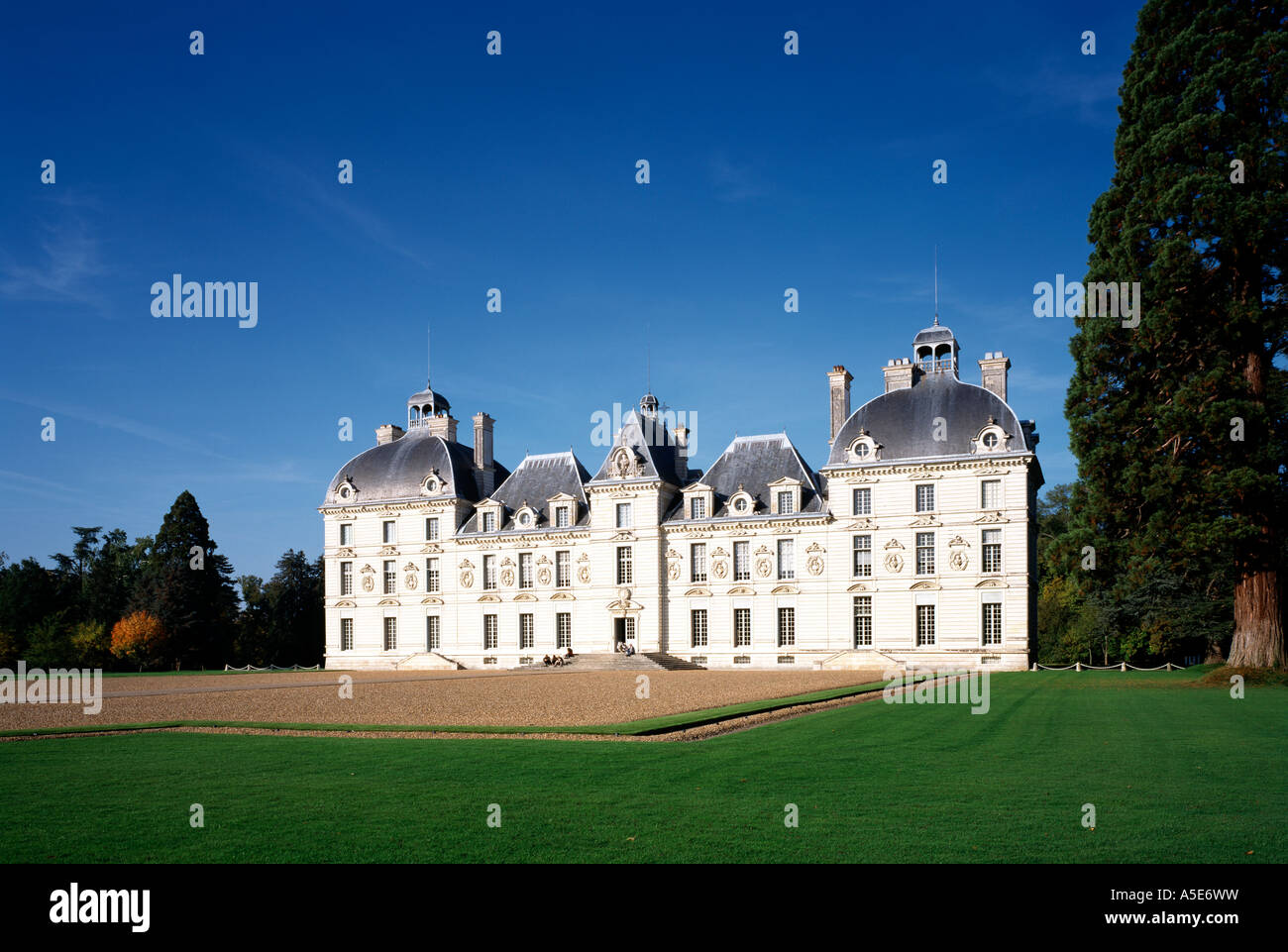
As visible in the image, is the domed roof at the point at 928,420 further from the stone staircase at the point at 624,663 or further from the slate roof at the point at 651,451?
the stone staircase at the point at 624,663

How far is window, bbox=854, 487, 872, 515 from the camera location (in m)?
50.2

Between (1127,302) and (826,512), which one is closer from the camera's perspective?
(1127,302)

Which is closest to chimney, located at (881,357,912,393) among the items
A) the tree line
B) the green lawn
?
the green lawn

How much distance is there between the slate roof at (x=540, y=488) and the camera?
57.7 metres

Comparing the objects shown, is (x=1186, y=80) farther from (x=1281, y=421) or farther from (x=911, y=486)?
(x=911, y=486)

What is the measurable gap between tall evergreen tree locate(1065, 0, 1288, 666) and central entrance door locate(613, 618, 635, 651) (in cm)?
2853

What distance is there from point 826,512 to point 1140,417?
860 inches

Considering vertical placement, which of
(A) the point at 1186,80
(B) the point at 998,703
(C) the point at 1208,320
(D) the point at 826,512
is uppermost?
(A) the point at 1186,80

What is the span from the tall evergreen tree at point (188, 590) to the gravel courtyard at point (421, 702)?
89.2ft

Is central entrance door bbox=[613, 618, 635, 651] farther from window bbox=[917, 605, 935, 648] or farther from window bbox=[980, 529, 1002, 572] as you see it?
window bbox=[980, 529, 1002, 572]

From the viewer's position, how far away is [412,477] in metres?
60.7

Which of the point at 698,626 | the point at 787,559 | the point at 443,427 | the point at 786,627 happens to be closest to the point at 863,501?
the point at 787,559
